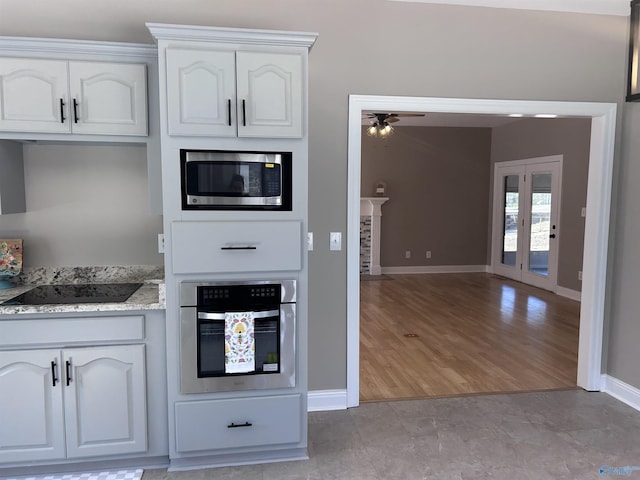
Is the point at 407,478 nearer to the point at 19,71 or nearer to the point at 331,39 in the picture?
the point at 331,39

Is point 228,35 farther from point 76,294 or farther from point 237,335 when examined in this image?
point 76,294

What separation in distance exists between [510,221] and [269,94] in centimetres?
692

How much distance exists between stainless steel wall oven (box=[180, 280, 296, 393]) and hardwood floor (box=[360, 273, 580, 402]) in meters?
1.17

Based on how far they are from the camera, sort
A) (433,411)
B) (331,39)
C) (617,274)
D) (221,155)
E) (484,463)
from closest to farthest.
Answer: (221,155), (484,463), (331,39), (433,411), (617,274)

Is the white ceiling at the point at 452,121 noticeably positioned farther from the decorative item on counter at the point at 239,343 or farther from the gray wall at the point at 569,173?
the decorative item on counter at the point at 239,343

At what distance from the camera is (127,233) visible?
304 centimetres

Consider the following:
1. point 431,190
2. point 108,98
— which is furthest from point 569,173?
point 108,98

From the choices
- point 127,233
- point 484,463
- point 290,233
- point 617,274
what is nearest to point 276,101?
point 290,233

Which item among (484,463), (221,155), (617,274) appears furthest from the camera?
(617,274)

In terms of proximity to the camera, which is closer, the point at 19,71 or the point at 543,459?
the point at 19,71

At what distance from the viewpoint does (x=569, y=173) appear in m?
6.84

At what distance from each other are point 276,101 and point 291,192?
0.47 metres

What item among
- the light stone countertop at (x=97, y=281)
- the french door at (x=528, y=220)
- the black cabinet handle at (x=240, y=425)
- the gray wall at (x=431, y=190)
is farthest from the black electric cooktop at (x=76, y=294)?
the french door at (x=528, y=220)

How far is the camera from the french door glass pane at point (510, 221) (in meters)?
8.22
